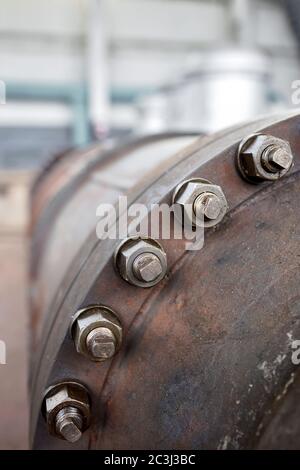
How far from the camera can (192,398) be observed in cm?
54

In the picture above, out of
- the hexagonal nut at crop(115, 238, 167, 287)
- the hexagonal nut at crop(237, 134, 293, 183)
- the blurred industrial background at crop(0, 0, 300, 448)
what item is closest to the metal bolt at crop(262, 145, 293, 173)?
the hexagonal nut at crop(237, 134, 293, 183)

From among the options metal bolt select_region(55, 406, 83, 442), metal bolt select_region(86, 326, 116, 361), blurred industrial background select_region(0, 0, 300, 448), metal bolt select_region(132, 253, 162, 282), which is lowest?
blurred industrial background select_region(0, 0, 300, 448)

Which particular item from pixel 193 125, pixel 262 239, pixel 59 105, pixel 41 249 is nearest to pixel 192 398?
pixel 262 239

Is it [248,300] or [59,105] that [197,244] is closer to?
[248,300]

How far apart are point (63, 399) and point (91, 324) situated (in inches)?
3.7

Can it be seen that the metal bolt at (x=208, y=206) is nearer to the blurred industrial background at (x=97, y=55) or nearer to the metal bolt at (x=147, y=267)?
the metal bolt at (x=147, y=267)

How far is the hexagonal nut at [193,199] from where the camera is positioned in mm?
474

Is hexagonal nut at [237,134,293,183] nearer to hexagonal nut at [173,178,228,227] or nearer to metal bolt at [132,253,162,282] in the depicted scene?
hexagonal nut at [173,178,228,227]

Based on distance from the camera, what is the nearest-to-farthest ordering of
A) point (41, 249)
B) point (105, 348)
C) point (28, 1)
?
point (105, 348), point (41, 249), point (28, 1)

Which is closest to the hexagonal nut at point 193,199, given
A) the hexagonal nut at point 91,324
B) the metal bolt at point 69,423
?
the hexagonal nut at point 91,324

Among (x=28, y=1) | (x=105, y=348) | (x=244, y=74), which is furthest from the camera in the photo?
(x=28, y=1)

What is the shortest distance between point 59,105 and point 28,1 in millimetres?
1374

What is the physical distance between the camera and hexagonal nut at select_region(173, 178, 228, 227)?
0.47 m

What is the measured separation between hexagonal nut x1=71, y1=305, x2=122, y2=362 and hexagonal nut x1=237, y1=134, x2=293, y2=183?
0.71 ft
